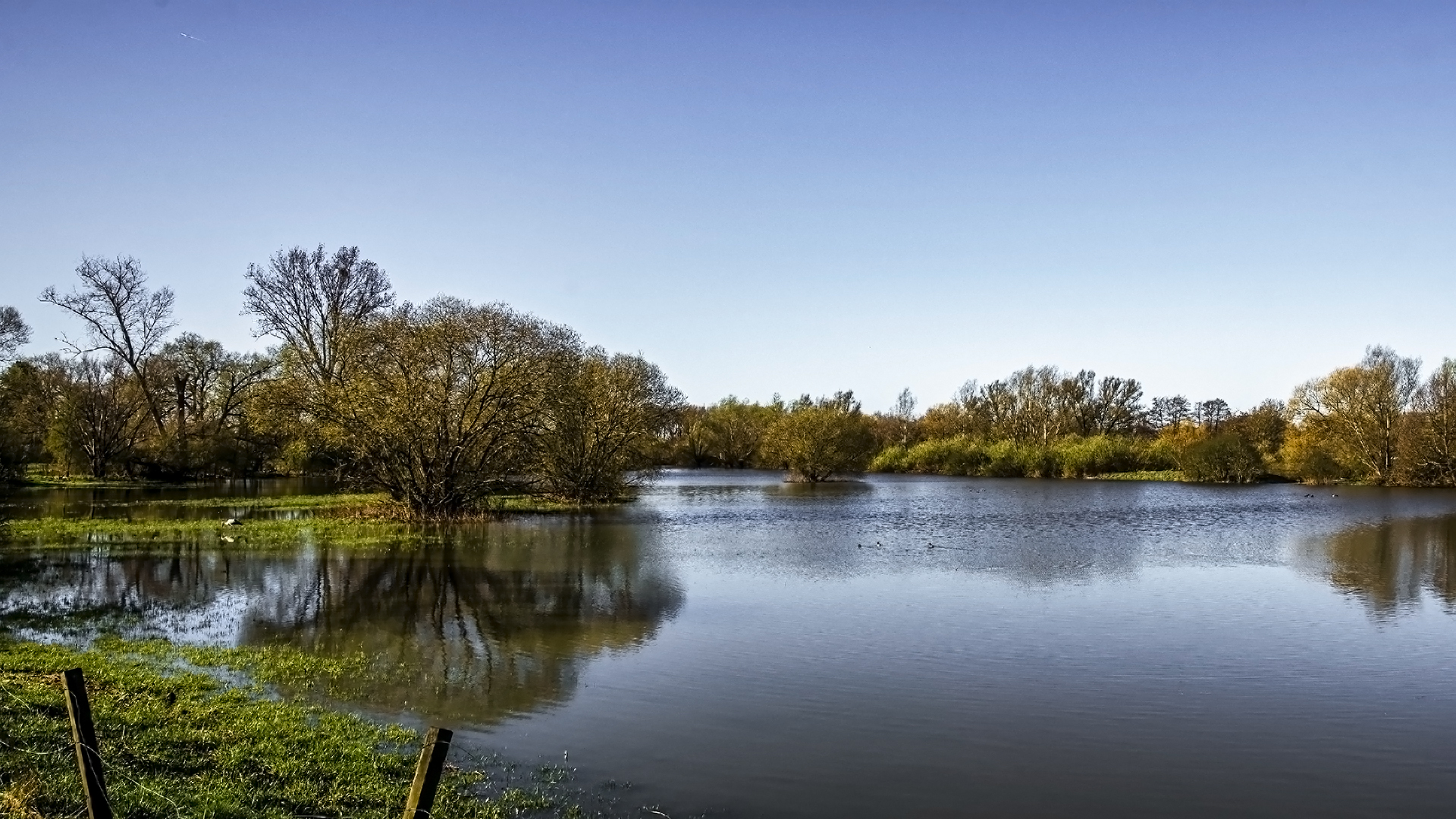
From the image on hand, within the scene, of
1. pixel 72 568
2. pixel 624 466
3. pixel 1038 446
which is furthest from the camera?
pixel 1038 446

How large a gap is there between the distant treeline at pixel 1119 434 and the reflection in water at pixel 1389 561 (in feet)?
105

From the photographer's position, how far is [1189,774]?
29.8 feet

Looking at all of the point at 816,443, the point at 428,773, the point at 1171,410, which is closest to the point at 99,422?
the point at 816,443

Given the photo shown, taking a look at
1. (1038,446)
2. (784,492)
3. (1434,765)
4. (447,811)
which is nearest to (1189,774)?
(1434,765)

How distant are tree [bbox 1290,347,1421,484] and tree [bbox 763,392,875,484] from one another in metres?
31.5

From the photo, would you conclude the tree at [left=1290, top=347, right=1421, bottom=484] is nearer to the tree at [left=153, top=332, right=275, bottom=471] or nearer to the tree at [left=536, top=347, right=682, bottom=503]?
the tree at [left=536, top=347, right=682, bottom=503]

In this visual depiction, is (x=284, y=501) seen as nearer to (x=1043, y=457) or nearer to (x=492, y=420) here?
(x=492, y=420)

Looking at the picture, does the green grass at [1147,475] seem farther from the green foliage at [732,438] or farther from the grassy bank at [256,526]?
the grassy bank at [256,526]

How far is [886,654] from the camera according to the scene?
45.6ft

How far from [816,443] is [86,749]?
5995cm

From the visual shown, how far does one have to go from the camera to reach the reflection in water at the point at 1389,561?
19.6 metres

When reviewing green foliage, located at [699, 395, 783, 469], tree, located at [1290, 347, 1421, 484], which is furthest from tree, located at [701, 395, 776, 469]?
tree, located at [1290, 347, 1421, 484]

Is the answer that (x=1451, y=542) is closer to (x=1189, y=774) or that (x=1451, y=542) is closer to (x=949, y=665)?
(x=949, y=665)

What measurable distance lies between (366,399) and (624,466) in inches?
620
